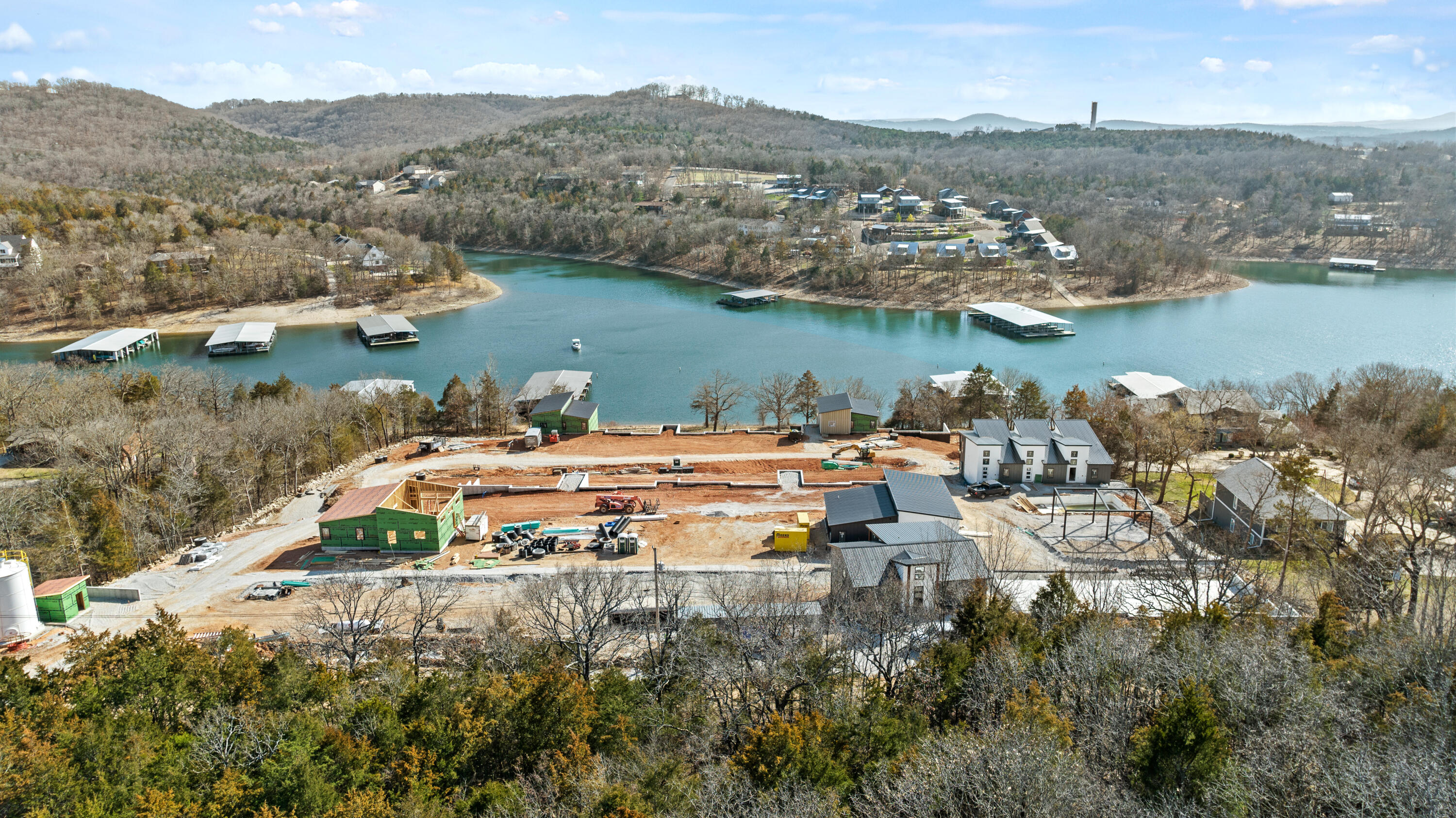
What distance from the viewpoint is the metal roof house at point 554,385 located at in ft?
108

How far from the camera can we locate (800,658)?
39.6 ft

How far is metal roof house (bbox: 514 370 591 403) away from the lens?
108ft

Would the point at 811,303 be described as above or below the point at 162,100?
below

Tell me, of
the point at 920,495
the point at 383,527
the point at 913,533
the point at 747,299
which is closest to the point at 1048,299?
the point at 747,299

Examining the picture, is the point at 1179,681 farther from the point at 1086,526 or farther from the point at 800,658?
the point at 1086,526

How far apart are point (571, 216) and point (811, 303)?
30896mm

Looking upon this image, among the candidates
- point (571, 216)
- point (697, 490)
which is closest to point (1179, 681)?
point (697, 490)

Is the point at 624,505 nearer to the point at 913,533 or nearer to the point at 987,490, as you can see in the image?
the point at 913,533

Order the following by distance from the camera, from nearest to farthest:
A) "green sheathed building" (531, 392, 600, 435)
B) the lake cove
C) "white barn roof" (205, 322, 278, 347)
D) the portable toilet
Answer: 1. the portable toilet
2. "green sheathed building" (531, 392, 600, 435)
3. the lake cove
4. "white barn roof" (205, 322, 278, 347)

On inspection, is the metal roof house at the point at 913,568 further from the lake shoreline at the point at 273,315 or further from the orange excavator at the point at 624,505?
the lake shoreline at the point at 273,315

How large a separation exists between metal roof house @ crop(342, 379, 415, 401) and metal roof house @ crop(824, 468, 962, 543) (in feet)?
59.3

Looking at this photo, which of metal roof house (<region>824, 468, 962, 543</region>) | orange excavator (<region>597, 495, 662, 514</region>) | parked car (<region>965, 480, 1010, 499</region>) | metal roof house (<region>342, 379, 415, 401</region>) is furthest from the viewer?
metal roof house (<region>342, 379, 415, 401</region>)

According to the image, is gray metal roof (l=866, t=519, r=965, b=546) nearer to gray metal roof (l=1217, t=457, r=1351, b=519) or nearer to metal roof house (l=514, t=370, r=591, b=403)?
gray metal roof (l=1217, t=457, r=1351, b=519)

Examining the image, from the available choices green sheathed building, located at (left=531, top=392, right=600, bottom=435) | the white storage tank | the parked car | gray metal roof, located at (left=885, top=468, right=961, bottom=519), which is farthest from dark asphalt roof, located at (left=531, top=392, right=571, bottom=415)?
the white storage tank
